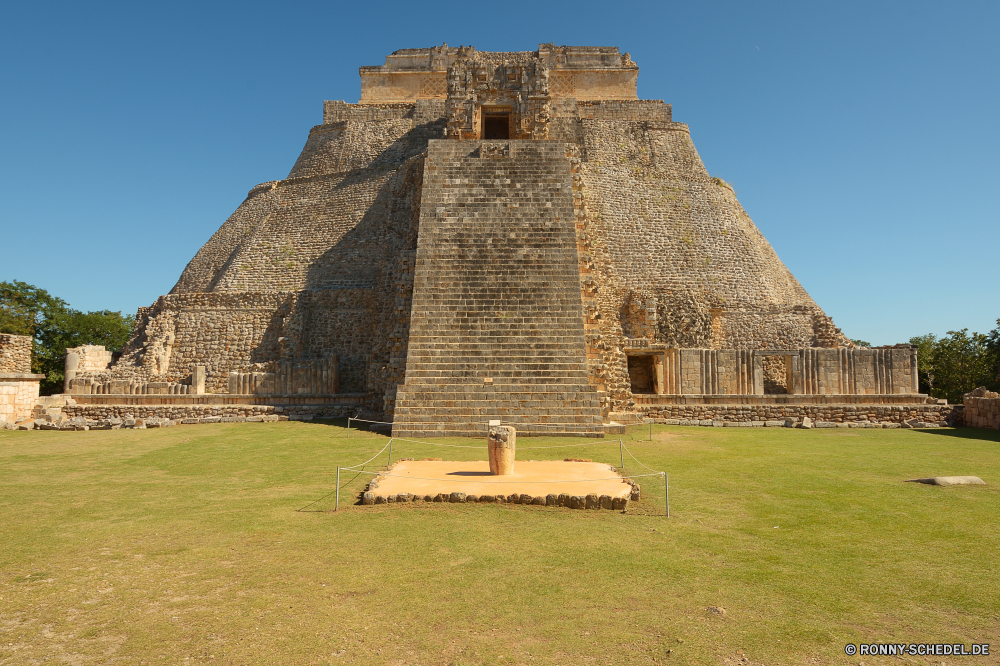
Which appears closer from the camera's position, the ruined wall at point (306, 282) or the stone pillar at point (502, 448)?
the stone pillar at point (502, 448)

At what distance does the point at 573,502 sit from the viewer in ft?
18.2

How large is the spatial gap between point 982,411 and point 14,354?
2487 centimetres

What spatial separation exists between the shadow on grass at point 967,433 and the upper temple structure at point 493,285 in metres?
1.66

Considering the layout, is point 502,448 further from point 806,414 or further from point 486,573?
point 806,414

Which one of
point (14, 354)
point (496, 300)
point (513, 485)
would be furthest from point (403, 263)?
point (14, 354)

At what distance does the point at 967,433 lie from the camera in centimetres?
1220

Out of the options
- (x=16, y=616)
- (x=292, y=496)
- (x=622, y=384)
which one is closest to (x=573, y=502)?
(x=292, y=496)

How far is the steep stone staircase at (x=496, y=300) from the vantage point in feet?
35.9

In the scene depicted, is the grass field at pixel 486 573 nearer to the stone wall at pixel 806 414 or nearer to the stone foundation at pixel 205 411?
the stone wall at pixel 806 414

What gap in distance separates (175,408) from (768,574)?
14.9 m

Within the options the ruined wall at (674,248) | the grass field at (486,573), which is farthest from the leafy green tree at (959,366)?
the grass field at (486,573)

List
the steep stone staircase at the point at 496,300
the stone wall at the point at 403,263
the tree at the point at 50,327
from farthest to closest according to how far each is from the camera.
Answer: the tree at the point at 50,327 < the stone wall at the point at 403,263 < the steep stone staircase at the point at 496,300

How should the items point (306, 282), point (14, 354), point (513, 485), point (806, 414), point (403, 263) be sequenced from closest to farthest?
point (513, 485) < point (806, 414) < point (403, 263) < point (14, 354) < point (306, 282)

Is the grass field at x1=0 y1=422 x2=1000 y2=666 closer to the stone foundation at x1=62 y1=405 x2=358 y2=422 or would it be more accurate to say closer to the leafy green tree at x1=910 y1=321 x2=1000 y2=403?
the stone foundation at x1=62 y1=405 x2=358 y2=422
